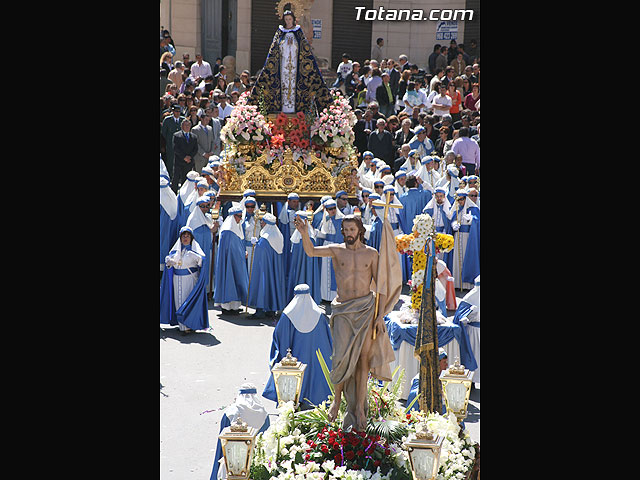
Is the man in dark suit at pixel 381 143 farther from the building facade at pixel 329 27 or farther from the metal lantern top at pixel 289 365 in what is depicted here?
the metal lantern top at pixel 289 365

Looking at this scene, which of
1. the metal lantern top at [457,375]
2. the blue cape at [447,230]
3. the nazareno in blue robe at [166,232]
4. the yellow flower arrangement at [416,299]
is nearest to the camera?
the metal lantern top at [457,375]

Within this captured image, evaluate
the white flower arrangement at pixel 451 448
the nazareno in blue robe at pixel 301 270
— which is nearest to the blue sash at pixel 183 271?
the nazareno in blue robe at pixel 301 270

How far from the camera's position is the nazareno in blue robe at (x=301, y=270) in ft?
46.8

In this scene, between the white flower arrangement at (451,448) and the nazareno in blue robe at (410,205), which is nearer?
the white flower arrangement at (451,448)

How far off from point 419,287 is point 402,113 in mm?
10951

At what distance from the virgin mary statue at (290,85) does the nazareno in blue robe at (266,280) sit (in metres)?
3.58

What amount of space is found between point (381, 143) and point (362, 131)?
0.78m

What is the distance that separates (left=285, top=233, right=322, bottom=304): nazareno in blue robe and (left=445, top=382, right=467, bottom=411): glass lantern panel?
690cm

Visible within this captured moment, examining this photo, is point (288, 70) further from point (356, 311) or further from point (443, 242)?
point (356, 311)

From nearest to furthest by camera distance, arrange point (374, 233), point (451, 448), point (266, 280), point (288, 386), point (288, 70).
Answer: point (451, 448) < point (288, 386) < point (266, 280) < point (374, 233) < point (288, 70)

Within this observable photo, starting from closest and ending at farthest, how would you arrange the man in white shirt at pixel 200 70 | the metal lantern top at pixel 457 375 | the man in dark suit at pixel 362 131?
the metal lantern top at pixel 457 375 < the man in dark suit at pixel 362 131 < the man in white shirt at pixel 200 70

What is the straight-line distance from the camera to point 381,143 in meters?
19.2

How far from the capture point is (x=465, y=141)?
18703 mm

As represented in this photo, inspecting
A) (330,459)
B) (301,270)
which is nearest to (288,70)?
(301,270)
